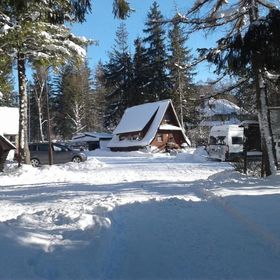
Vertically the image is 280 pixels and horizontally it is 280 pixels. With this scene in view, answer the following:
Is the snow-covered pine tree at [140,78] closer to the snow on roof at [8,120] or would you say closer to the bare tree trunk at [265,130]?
the snow on roof at [8,120]

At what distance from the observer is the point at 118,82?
69.3 meters

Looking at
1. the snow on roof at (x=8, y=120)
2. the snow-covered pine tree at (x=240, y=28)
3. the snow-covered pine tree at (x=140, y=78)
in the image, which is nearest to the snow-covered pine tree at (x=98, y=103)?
the snow-covered pine tree at (x=140, y=78)

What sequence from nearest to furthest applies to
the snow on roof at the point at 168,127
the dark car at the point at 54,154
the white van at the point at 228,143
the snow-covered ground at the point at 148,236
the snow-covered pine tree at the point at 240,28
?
the snow-covered ground at the point at 148,236 → the snow-covered pine tree at the point at 240,28 → the white van at the point at 228,143 → the dark car at the point at 54,154 → the snow on roof at the point at 168,127

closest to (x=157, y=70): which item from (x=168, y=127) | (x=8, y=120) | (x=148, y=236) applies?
(x=168, y=127)

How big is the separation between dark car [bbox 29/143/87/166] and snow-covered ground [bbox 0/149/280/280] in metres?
19.1

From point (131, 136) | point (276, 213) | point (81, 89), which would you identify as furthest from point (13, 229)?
point (81, 89)

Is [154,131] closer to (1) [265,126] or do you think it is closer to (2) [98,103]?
(2) [98,103]

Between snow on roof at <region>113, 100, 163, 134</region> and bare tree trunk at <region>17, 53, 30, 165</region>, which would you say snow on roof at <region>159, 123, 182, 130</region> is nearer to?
snow on roof at <region>113, 100, 163, 134</region>

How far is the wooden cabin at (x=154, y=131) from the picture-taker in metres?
51.3

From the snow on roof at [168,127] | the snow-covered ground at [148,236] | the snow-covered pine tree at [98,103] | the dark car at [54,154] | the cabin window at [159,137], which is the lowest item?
the snow-covered ground at [148,236]

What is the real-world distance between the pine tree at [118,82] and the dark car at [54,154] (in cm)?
3582

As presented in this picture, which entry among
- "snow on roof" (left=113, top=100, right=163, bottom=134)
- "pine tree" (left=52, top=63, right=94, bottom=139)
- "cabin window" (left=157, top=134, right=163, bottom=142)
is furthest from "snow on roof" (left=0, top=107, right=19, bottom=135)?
"pine tree" (left=52, top=63, right=94, bottom=139)

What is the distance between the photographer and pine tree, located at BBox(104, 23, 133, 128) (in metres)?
68.2

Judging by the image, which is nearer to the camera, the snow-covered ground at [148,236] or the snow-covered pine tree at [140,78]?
the snow-covered ground at [148,236]
